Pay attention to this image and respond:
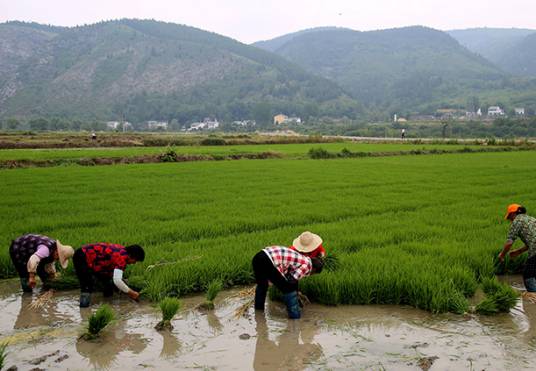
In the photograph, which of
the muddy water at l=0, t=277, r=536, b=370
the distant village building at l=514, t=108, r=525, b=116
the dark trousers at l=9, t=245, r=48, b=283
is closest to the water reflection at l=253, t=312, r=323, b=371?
the muddy water at l=0, t=277, r=536, b=370

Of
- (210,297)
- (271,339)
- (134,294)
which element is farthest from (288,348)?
(134,294)

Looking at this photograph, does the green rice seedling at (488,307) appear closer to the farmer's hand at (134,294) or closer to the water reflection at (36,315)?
the farmer's hand at (134,294)

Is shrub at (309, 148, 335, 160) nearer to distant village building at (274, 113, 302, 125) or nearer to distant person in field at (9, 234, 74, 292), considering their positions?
distant person in field at (9, 234, 74, 292)

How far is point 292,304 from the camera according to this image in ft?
16.1

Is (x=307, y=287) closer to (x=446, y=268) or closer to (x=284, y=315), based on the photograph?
(x=284, y=315)

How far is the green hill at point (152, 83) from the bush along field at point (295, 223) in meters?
126

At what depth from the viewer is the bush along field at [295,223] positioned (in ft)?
18.4

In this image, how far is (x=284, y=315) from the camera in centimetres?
511

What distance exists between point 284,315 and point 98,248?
6.72 feet

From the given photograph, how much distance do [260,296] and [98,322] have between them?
62.8 inches

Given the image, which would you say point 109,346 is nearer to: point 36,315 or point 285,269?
point 36,315

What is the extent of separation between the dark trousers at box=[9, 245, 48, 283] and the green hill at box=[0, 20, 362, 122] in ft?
445

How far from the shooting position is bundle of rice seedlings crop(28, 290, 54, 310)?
524 centimetres

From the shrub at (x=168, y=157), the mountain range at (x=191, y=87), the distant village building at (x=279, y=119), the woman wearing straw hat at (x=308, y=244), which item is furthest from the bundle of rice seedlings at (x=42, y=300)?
the mountain range at (x=191, y=87)
